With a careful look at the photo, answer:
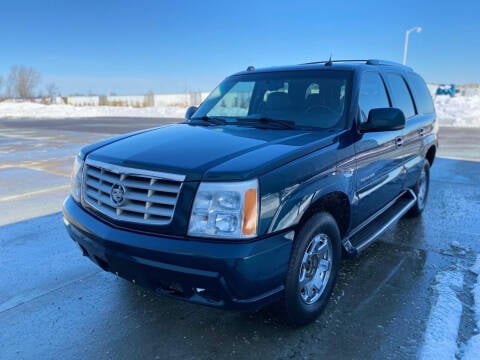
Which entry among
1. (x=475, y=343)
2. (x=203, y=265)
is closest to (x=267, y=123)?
(x=203, y=265)

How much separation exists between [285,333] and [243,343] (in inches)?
12.6

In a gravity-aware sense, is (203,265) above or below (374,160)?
below

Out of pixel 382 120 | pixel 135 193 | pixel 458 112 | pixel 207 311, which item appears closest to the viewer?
pixel 135 193

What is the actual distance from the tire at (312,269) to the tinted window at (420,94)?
2929 millimetres

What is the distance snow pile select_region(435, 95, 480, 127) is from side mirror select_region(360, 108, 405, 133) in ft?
63.1

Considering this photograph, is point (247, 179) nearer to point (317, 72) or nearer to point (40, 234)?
point (317, 72)

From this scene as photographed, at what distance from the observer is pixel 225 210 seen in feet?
7.50

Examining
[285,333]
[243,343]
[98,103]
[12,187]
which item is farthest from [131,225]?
[98,103]

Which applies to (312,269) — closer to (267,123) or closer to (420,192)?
(267,123)

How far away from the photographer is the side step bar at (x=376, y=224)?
131 inches

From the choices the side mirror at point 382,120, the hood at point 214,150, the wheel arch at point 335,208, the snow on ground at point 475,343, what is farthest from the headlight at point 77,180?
the snow on ground at point 475,343

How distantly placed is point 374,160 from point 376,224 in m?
0.71

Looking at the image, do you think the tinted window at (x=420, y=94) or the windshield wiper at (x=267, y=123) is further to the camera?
the tinted window at (x=420, y=94)

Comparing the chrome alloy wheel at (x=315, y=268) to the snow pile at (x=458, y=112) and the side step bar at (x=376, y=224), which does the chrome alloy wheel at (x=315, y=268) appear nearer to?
the side step bar at (x=376, y=224)
